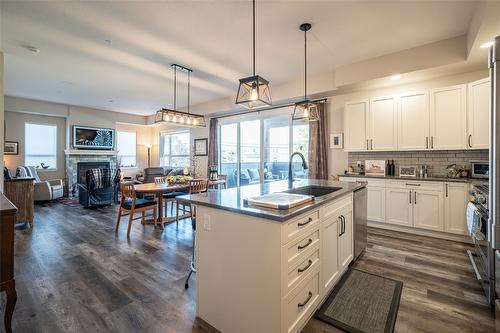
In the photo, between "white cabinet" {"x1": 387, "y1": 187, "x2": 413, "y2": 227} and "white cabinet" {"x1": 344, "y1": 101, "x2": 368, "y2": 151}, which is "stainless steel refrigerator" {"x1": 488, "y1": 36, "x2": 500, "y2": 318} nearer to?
"white cabinet" {"x1": 387, "y1": 187, "x2": 413, "y2": 227}

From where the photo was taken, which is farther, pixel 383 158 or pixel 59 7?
pixel 383 158

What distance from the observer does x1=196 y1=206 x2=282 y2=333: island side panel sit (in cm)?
149

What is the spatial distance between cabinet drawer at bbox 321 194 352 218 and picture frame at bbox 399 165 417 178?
226 centimetres

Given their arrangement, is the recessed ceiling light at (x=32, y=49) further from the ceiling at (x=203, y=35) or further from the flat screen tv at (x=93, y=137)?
the flat screen tv at (x=93, y=137)

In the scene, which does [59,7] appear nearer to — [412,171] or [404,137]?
[404,137]

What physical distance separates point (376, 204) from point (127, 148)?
8825mm

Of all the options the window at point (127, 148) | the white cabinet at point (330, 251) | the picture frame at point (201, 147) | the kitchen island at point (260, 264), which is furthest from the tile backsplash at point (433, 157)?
the window at point (127, 148)

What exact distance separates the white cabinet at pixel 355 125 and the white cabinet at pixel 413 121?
57 cm

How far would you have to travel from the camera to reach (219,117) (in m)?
7.23

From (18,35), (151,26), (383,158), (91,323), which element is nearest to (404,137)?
(383,158)

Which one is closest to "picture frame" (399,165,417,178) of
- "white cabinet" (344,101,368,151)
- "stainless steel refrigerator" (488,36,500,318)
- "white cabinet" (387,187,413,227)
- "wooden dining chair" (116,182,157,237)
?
"white cabinet" (387,187,413,227)

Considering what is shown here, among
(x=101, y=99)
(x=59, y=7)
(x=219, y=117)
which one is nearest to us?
(x=59, y=7)

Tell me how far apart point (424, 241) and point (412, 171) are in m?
1.23

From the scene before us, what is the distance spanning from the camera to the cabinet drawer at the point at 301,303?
1.54m
